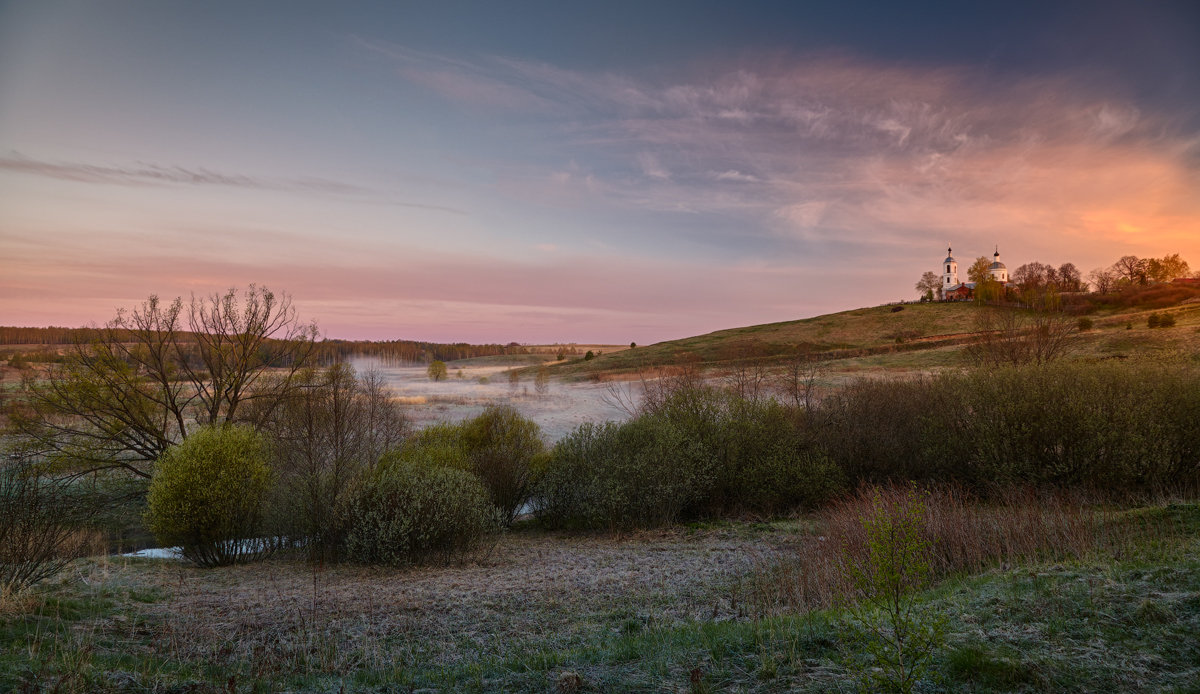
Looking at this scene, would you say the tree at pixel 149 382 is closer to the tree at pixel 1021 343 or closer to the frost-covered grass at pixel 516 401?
the frost-covered grass at pixel 516 401

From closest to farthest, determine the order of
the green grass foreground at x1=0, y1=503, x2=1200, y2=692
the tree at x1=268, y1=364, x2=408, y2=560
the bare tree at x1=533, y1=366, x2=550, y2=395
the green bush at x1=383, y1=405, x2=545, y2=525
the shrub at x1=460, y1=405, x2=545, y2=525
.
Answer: the green grass foreground at x1=0, y1=503, x2=1200, y2=692, the tree at x1=268, y1=364, x2=408, y2=560, the green bush at x1=383, y1=405, x2=545, y2=525, the shrub at x1=460, y1=405, x2=545, y2=525, the bare tree at x1=533, y1=366, x2=550, y2=395

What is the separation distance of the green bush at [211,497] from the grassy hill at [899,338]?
Answer: 100 feet

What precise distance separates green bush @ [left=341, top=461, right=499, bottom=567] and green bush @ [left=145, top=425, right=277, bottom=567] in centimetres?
387

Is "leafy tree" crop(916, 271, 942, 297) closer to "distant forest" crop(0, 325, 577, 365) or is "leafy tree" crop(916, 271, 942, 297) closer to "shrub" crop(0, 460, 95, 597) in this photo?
"distant forest" crop(0, 325, 577, 365)

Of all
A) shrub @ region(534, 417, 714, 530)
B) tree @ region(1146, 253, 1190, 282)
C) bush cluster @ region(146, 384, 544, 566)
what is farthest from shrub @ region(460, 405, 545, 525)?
tree @ region(1146, 253, 1190, 282)

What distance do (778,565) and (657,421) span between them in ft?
26.9

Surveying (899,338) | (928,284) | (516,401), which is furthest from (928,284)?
(516,401)

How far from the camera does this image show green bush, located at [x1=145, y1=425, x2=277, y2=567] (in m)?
14.8

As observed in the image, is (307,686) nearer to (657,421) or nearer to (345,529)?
(345,529)

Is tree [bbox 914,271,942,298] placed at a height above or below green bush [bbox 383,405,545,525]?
above

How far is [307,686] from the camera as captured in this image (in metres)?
6.01

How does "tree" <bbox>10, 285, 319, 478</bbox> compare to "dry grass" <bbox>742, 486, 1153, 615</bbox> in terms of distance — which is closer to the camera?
"dry grass" <bbox>742, 486, 1153, 615</bbox>

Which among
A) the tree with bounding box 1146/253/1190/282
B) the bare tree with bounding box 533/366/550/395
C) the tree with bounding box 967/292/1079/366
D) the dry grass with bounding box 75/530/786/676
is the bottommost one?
the dry grass with bounding box 75/530/786/676

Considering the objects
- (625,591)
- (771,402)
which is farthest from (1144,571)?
(771,402)
